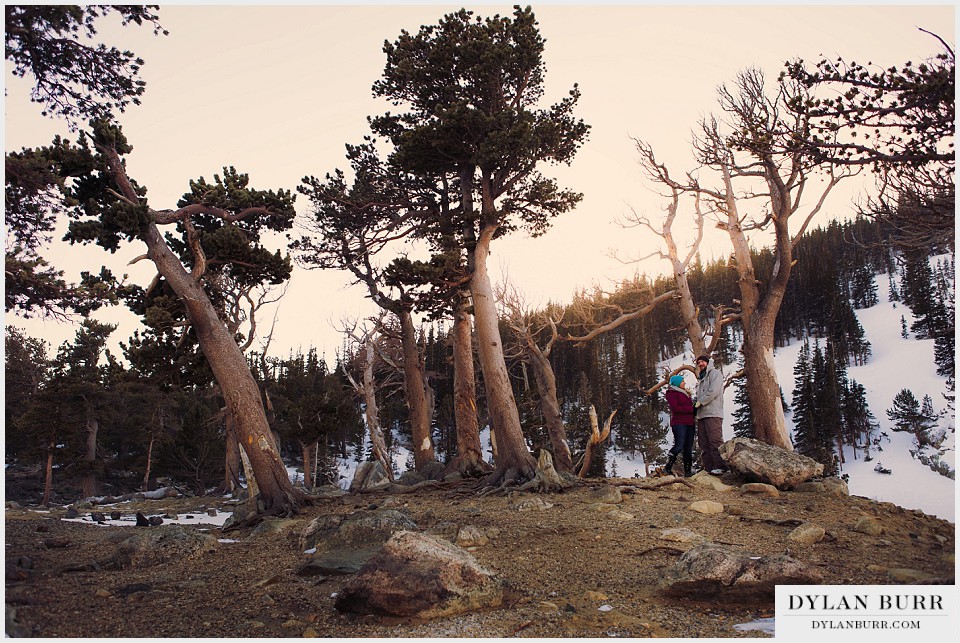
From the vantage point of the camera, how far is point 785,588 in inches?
177

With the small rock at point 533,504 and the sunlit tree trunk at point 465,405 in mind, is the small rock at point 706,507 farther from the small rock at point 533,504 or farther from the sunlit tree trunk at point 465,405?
the sunlit tree trunk at point 465,405

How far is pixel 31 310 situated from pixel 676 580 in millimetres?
7698

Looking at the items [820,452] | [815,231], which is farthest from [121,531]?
[815,231]

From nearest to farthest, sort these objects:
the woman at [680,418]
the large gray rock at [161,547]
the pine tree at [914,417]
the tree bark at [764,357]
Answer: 1. the large gray rock at [161,547]
2. the woman at [680,418]
3. the tree bark at [764,357]
4. the pine tree at [914,417]

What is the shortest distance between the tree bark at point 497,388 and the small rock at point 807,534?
210 inches

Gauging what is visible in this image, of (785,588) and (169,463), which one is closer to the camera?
(785,588)

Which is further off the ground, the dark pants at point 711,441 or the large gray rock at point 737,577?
the dark pants at point 711,441

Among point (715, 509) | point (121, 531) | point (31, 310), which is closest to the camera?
point (31, 310)

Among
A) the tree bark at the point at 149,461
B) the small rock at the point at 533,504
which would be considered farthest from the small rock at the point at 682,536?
the tree bark at the point at 149,461

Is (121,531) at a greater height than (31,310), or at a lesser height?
lesser

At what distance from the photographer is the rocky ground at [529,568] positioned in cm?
444

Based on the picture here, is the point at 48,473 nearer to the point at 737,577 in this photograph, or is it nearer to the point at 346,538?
the point at 346,538

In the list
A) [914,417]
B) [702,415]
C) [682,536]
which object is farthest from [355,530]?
[914,417]

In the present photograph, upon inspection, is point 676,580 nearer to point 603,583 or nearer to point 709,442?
point 603,583
